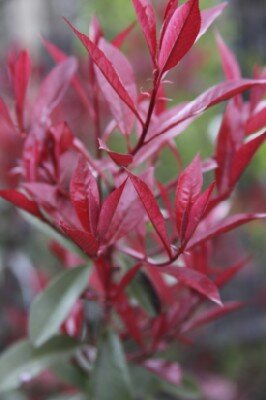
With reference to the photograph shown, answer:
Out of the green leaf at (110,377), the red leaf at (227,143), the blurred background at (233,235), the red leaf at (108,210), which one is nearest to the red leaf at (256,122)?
the red leaf at (227,143)

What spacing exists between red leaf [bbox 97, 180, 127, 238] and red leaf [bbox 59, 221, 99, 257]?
0.05 feet

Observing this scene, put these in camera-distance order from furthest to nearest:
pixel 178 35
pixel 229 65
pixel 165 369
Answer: pixel 165 369, pixel 229 65, pixel 178 35

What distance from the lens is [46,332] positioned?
81 centimetres

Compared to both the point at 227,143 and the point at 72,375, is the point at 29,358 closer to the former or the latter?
the point at 72,375

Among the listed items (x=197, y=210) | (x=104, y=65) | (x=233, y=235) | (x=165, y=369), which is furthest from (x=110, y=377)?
(x=233, y=235)

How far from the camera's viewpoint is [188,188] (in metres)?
0.64

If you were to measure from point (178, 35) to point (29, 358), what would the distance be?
1.67 feet

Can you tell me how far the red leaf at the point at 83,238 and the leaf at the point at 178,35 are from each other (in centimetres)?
18

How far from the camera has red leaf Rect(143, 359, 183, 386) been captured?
0.94 metres

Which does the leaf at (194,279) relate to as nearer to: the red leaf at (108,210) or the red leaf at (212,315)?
the red leaf at (108,210)

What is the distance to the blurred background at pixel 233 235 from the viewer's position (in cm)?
175

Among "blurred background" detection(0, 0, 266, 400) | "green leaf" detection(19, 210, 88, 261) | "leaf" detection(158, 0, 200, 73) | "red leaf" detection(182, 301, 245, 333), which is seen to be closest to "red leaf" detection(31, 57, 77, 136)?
"green leaf" detection(19, 210, 88, 261)

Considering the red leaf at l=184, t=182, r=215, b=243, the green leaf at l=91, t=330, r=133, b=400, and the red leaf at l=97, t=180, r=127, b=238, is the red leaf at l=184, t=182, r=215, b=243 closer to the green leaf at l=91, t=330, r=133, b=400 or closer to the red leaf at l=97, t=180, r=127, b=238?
the red leaf at l=97, t=180, r=127, b=238

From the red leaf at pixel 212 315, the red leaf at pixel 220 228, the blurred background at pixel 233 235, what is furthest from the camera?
the blurred background at pixel 233 235
